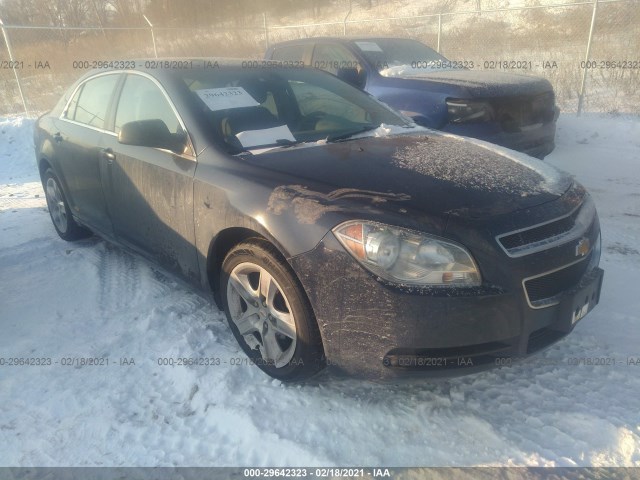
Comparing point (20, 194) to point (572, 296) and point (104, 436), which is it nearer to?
point (104, 436)

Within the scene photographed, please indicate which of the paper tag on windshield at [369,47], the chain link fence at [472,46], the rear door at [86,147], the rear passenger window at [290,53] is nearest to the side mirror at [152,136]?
the rear door at [86,147]

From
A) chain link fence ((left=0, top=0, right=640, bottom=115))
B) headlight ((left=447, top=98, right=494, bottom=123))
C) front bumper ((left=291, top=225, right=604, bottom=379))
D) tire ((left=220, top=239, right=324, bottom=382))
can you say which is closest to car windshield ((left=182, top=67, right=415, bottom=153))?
tire ((left=220, top=239, right=324, bottom=382))

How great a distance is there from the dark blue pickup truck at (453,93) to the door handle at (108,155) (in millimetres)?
2516

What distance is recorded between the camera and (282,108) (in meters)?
3.21

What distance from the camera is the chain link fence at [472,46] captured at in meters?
9.53

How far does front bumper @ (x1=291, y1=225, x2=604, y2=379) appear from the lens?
6.39 ft

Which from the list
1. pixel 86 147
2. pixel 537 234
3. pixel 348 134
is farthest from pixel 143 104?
pixel 537 234

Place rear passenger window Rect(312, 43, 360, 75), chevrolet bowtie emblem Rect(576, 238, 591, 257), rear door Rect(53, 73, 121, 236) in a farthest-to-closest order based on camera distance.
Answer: rear passenger window Rect(312, 43, 360, 75), rear door Rect(53, 73, 121, 236), chevrolet bowtie emblem Rect(576, 238, 591, 257)

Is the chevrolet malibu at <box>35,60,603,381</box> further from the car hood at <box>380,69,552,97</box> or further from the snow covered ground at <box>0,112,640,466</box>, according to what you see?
the car hood at <box>380,69,552,97</box>

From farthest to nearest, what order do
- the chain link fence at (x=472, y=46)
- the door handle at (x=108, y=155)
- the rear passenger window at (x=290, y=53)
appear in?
the chain link fence at (x=472, y=46) < the rear passenger window at (x=290, y=53) < the door handle at (x=108, y=155)

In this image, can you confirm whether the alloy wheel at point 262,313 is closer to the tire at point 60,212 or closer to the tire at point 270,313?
the tire at point 270,313

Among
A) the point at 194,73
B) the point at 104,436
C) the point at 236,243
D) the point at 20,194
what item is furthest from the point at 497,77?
the point at 20,194

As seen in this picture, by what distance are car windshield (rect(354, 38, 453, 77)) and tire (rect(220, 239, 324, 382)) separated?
410 cm

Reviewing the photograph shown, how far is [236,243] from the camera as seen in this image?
2.59 meters
